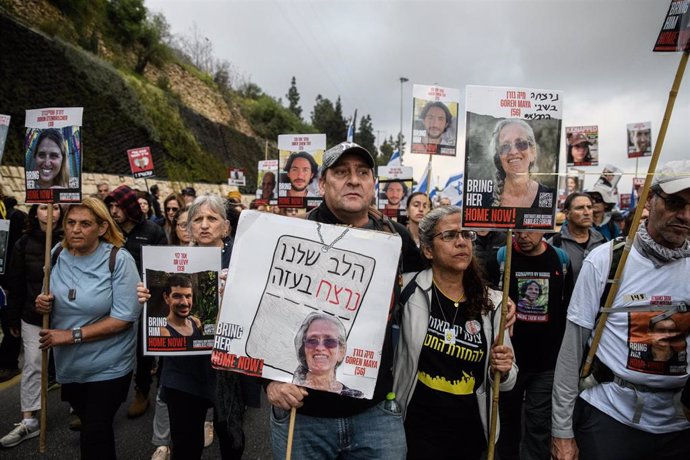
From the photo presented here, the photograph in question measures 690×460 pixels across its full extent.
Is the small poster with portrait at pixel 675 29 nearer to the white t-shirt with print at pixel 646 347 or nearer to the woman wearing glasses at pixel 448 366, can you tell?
the white t-shirt with print at pixel 646 347

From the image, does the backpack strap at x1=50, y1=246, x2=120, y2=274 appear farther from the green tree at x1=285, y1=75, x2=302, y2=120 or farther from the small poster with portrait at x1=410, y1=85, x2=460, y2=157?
the green tree at x1=285, y1=75, x2=302, y2=120

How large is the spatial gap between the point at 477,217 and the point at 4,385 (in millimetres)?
5473

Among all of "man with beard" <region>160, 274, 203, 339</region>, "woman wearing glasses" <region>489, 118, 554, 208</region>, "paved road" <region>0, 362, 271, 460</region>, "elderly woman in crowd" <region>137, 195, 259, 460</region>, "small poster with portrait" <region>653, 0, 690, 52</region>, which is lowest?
"paved road" <region>0, 362, 271, 460</region>

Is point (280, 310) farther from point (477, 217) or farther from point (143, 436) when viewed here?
point (143, 436)

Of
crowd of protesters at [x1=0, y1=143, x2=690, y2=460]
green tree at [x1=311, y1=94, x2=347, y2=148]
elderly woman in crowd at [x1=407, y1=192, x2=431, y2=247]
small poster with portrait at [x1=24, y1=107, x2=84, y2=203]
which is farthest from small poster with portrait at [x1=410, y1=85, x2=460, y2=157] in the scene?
green tree at [x1=311, y1=94, x2=347, y2=148]

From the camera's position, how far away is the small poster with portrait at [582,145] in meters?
8.69

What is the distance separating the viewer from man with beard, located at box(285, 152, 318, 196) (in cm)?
650

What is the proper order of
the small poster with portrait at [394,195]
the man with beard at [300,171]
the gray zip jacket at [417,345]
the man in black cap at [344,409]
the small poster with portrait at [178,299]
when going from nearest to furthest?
the man in black cap at [344,409], the gray zip jacket at [417,345], the small poster with portrait at [178,299], the man with beard at [300,171], the small poster with portrait at [394,195]

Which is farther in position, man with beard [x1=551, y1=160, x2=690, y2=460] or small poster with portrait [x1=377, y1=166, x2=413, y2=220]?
small poster with portrait [x1=377, y1=166, x2=413, y2=220]

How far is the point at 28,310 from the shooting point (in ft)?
13.1

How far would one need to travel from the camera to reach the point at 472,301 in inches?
89.6

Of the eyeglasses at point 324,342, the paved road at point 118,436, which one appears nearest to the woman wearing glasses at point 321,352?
the eyeglasses at point 324,342

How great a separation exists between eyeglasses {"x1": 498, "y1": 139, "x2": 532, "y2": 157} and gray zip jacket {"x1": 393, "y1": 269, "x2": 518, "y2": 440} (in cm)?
73

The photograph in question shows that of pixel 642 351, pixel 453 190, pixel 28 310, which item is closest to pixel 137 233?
pixel 28 310
